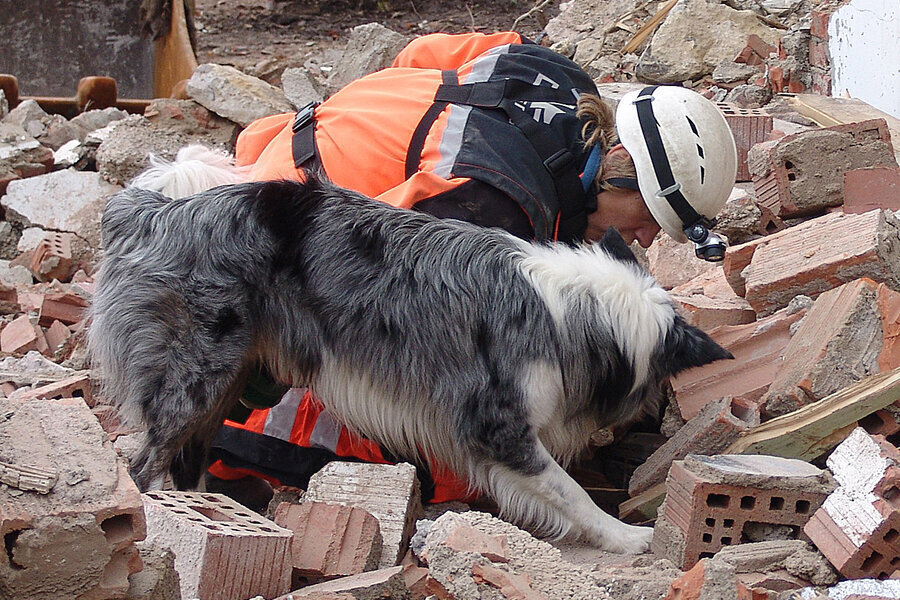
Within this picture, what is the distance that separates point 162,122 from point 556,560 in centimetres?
663

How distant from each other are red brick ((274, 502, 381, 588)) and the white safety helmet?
1.80 metres

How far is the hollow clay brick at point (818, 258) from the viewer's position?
440 centimetres

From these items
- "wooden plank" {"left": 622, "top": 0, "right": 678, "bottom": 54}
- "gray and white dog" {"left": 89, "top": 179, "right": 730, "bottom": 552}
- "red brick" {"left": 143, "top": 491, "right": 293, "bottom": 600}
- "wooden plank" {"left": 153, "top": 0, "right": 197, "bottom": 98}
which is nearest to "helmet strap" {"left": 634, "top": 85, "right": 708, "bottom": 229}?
"gray and white dog" {"left": 89, "top": 179, "right": 730, "bottom": 552}

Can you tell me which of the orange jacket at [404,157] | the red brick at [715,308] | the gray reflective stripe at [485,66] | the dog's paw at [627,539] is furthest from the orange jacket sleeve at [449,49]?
the dog's paw at [627,539]

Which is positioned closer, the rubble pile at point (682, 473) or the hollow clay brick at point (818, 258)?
the rubble pile at point (682, 473)

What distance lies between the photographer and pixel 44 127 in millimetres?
9031

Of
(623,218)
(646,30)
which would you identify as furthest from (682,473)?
(646,30)

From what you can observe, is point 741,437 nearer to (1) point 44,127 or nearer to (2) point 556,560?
(2) point 556,560

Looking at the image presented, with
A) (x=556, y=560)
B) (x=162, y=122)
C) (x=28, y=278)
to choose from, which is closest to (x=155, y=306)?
(x=556, y=560)

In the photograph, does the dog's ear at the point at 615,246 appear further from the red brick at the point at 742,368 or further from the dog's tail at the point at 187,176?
the dog's tail at the point at 187,176

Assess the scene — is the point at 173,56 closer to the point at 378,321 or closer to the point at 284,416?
the point at 284,416

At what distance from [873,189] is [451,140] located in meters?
2.24

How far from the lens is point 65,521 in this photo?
2.28 meters

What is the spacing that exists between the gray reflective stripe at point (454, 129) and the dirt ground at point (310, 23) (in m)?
9.95
